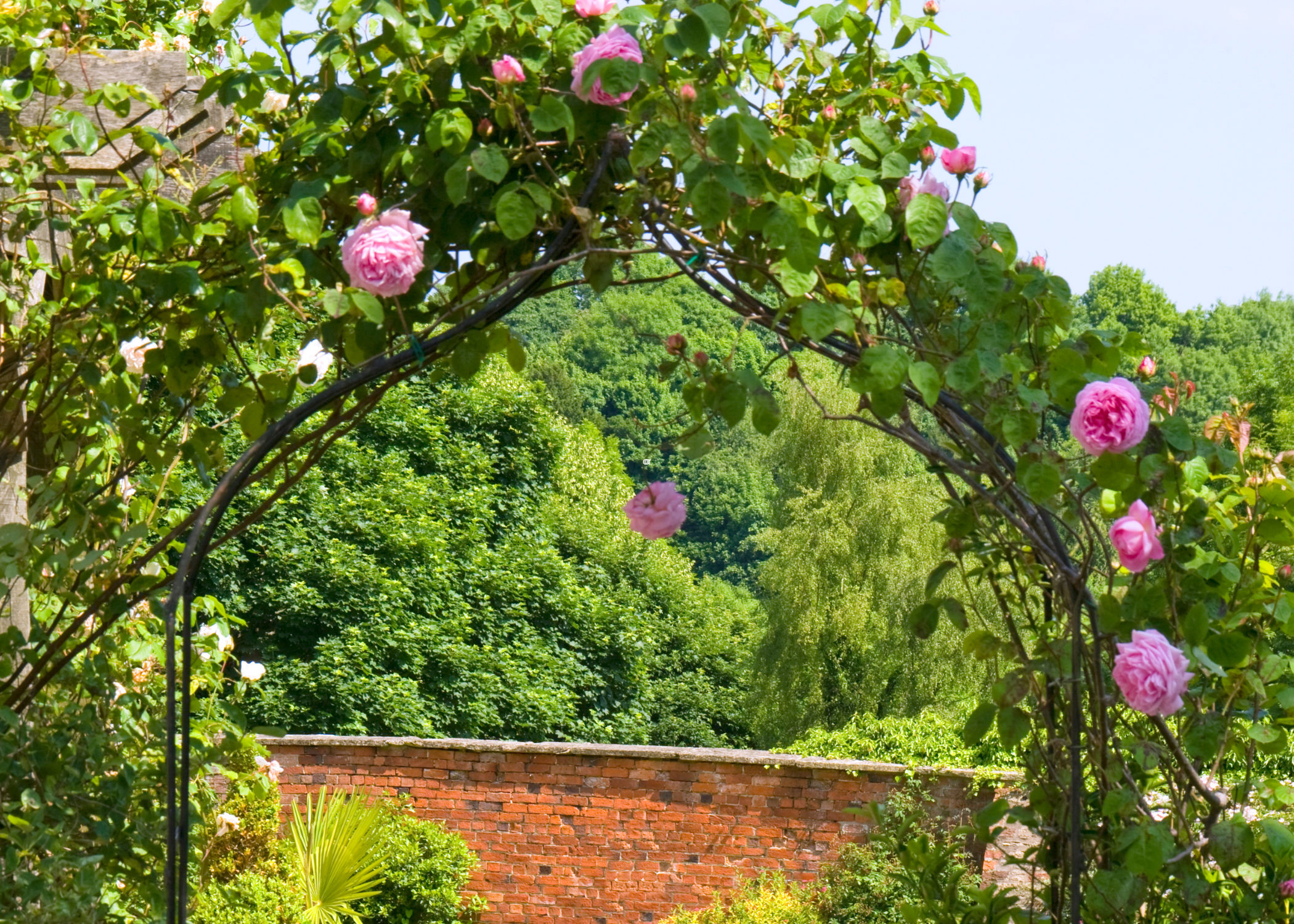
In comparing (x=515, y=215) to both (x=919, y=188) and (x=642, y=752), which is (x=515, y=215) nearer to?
(x=919, y=188)

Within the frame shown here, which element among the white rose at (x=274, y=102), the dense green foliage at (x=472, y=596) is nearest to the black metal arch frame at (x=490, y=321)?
the white rose at (x=274, y=102)

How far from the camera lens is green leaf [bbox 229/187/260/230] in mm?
1688

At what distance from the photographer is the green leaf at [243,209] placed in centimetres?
169

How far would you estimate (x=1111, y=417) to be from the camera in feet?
4.93

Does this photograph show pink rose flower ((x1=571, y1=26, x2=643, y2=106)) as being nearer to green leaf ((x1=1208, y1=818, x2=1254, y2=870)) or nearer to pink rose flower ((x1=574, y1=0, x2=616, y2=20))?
pink rose flower ((x1=574, y1=0, x2=616, y2=20))

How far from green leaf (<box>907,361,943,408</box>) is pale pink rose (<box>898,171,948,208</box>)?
240mm

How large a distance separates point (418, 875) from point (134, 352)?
5678 millimetres

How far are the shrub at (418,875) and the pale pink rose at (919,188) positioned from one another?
6.37 m

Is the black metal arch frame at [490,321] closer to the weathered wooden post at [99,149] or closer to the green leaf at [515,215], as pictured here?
the green leaf at [515,215]

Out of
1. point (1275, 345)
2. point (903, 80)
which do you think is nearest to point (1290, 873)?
point (903, 80)

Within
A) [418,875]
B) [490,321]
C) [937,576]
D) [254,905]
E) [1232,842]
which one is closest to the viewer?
[1232,842]

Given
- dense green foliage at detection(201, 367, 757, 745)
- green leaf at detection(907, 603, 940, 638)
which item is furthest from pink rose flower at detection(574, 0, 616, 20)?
dense green foliage at detection(201, 367, 757, 745)

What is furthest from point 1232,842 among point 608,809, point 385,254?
point 608,809

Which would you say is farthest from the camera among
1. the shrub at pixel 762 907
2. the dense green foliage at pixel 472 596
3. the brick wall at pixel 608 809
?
the dense green foliage at pixel 472 596
